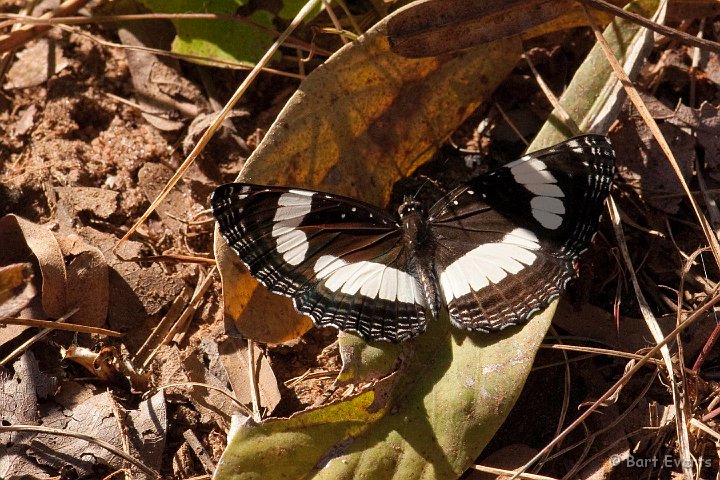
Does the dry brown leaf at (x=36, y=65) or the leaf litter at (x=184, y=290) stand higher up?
the dry brown leaf at (x=36, y=65)

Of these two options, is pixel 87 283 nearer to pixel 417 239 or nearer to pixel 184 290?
pixel 184 290

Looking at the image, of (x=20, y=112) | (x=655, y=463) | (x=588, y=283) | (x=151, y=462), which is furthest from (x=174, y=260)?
(x=655, y=463)

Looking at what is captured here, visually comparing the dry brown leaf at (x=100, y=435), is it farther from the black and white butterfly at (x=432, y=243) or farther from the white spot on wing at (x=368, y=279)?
the white spot on wing at (x=368, y=279)

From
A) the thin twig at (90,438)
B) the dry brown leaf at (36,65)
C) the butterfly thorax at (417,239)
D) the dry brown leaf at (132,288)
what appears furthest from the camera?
the dry brown leaf at (36,65)

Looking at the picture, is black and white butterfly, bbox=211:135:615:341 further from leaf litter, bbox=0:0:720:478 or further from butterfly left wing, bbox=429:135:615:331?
leaf litter, bbox=0:0:720:478

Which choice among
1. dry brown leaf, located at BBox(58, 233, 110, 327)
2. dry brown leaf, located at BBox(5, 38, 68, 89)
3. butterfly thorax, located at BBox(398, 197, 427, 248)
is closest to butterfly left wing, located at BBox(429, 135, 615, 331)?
butterfly thorax, located at BBox(398, 197, 427, 248)

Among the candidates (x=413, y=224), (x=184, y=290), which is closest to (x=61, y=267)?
(x=184, y=290)

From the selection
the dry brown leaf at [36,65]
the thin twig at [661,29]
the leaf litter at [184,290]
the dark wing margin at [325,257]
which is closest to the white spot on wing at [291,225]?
the dark wing margin at [325,257]

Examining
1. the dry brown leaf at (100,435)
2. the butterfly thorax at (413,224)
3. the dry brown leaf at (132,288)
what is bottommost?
the dry brown leaf at (100,435)

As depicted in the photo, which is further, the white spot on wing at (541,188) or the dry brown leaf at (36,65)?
the dry brown leaf at (36,65)
